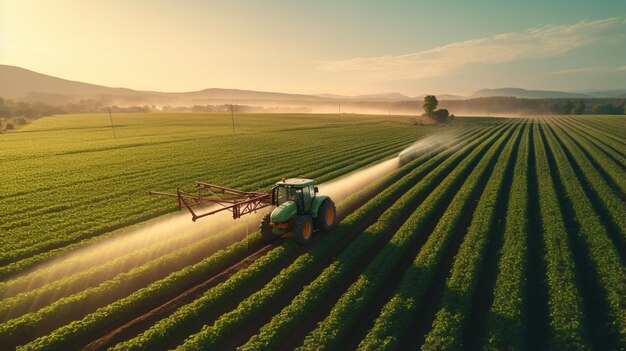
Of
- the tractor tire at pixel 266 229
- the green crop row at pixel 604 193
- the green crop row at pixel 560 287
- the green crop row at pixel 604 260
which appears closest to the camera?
the green crop row at pixel 560 287

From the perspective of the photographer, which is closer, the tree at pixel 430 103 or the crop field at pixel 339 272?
the crop field at pixel 339 272

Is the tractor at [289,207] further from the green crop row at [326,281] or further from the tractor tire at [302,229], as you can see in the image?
the green crop row at [326,281]

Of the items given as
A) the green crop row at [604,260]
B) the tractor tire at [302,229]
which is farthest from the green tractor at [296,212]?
the green crop row at [604,260]

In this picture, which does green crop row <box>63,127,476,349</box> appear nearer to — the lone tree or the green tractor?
the green tractor

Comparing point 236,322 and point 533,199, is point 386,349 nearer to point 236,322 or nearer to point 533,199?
point 236,322

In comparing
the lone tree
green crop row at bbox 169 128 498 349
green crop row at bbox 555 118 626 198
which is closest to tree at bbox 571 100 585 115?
the lone tree

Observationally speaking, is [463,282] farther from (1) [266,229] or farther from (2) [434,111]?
(2) [434,111]
